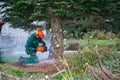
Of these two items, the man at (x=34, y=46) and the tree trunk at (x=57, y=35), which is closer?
the tree trunk at (x=57, y=35)

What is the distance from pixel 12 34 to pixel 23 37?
660mm

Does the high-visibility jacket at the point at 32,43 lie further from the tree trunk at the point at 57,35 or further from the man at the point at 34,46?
the tree trunk at the point at 57,35

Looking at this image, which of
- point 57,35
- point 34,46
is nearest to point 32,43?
point 34,46

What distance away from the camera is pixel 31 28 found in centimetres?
1490

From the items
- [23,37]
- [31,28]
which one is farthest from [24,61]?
[23,37]

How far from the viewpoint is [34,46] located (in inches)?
565

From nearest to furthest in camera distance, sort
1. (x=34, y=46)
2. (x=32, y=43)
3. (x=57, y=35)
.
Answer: (x=57, y=35) → (x=32, y=43) → (x=34, y=46)

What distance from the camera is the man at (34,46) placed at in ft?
45.4

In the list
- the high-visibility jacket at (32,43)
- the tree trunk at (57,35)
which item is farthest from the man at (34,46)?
the tree trunk at (57,35)

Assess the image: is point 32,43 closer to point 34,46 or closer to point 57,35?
point 34,46

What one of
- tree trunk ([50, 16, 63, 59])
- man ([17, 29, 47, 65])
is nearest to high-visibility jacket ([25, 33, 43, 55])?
A: man ([17, 29, 47, 65])

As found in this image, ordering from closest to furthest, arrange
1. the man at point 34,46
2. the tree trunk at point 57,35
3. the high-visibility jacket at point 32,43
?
the tree trunk at point 57,35, the man at point 34,46, the high-visibility jacket at point 32,43

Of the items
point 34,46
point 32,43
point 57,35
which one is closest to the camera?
point 57,35

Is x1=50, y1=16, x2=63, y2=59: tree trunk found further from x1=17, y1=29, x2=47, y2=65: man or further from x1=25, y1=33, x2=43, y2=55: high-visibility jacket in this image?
x1=25, y1=33, x2=43, y2=55: high-visibility jacket
